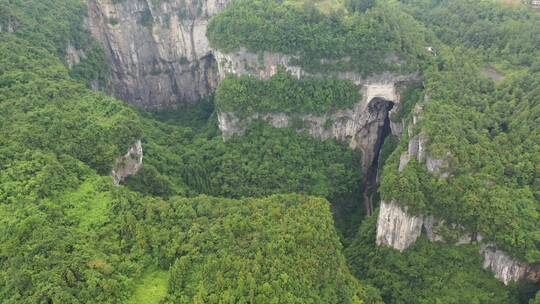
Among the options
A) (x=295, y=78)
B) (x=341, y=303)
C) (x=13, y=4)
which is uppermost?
(x=13, y=4)

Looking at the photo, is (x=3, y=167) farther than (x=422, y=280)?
No

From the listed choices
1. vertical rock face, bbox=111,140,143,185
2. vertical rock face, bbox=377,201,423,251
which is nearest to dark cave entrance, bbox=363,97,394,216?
vertical rock face, bbox=377,201,423,251

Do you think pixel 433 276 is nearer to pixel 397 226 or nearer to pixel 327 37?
pixel 397 226

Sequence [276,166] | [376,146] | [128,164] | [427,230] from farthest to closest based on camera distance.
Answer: [376,146], [276,166], [128,164], [427,230]

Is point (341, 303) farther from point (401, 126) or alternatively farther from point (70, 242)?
point (401, 126)

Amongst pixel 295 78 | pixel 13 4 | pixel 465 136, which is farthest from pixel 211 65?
pixel 465 136

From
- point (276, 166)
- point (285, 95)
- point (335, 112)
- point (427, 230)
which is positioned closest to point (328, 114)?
point (335, 112)

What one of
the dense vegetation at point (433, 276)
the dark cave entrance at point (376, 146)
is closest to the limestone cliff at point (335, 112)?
the dark cave entrance at point (376, 146)
